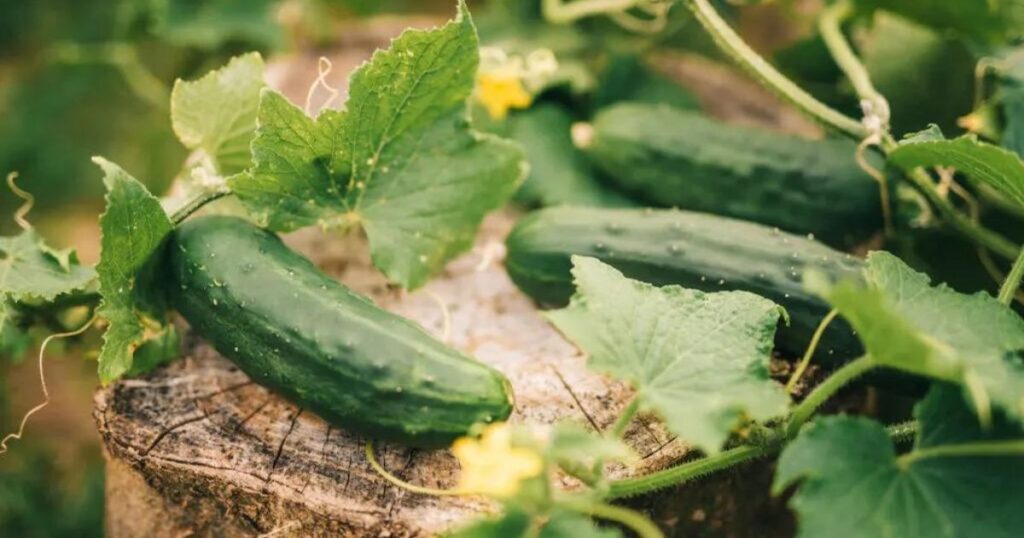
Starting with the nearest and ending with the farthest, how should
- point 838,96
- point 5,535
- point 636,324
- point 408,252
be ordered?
point 636,324 < point 408,252 < point 838,96 < point 5,535

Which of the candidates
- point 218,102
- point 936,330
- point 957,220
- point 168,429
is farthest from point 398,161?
point 957,220

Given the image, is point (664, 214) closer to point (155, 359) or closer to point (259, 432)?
point (259, 432)

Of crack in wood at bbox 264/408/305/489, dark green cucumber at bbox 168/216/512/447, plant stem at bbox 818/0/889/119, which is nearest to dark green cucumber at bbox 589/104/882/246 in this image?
plant stem at bbox 818/0/889/119

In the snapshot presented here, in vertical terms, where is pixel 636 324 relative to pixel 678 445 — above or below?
above

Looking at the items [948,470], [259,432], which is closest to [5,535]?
[259,432]

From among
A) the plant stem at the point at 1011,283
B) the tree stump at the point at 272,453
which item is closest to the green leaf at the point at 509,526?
the tree stump at the point at 272,453

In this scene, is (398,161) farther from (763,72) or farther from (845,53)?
(845,53)

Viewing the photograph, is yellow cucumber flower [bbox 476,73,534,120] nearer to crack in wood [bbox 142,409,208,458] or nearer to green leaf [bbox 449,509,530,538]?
crack in wood [bbox 142,409,208,458]

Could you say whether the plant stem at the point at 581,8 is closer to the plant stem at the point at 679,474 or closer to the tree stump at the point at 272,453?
the tree stump at the point at 272,453
